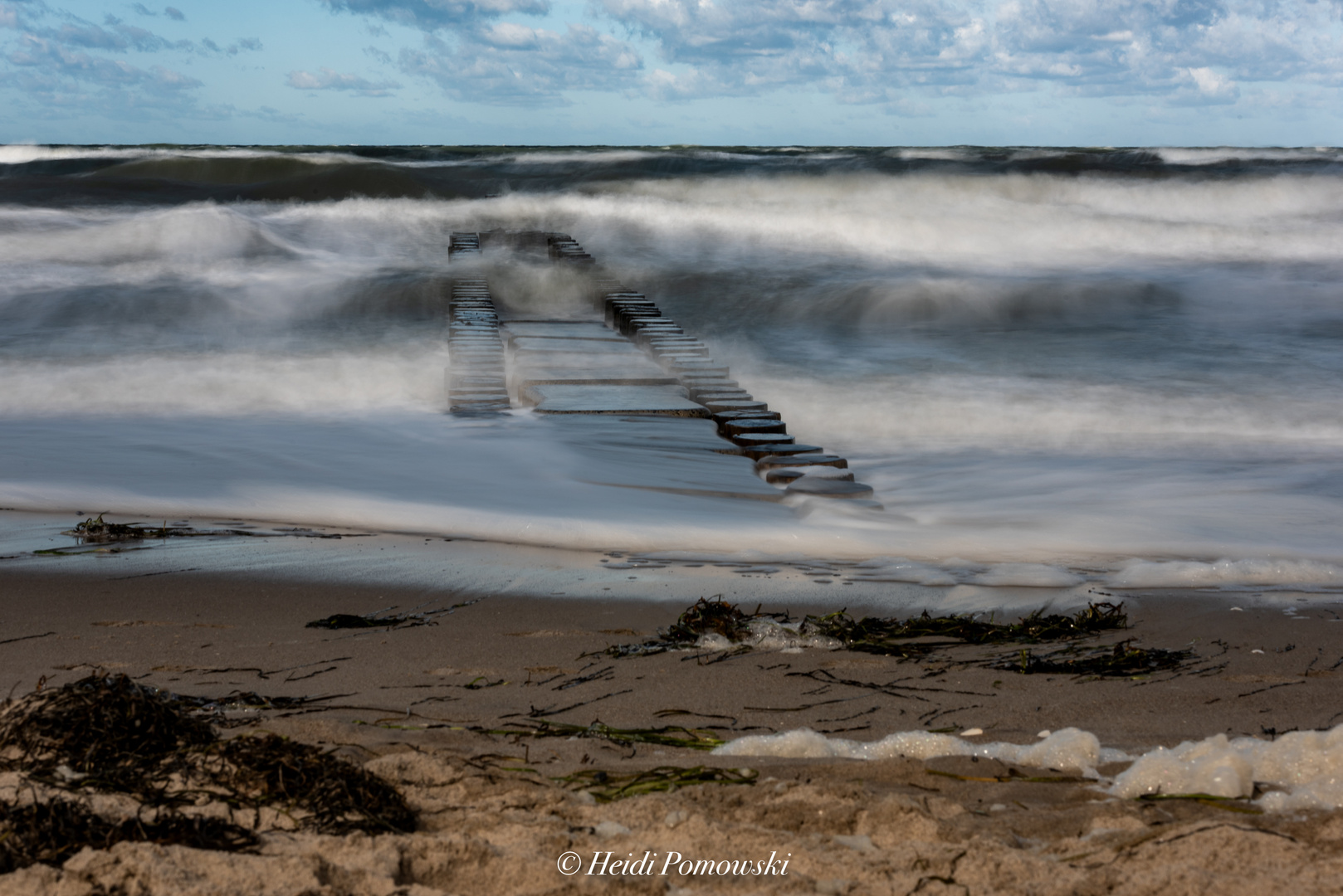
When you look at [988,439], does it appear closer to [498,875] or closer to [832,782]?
[832,782]

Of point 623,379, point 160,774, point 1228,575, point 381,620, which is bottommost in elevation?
point 1228,575

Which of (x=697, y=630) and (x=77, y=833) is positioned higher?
(x=77, y=833)

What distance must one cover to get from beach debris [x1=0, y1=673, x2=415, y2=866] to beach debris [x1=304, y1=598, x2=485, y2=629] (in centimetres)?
104

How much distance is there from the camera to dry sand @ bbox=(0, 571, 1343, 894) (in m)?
1.70

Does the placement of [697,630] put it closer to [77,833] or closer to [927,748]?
[927,748]

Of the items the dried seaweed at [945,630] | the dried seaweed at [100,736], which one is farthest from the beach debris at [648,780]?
the dried seaweed at [945,630]

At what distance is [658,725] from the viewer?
2529 millimetres

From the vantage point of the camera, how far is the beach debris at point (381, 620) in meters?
3.28

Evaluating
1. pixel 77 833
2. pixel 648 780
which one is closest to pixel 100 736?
pixel 77 833

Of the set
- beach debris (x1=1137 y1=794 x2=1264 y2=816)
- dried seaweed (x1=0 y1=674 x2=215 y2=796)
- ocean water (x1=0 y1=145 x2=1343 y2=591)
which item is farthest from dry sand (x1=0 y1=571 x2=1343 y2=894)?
ocean water (x1=0 y1=145 x2=1343 y2=591)

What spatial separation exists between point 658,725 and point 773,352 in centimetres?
892

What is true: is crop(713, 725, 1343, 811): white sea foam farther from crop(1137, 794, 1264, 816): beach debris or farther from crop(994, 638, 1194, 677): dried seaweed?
crop(994, 638, 1194, 677): dried seaweed

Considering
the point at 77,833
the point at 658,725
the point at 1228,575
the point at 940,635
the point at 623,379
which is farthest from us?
the point at 623,379

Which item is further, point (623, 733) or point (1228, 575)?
point (1228, 575)
